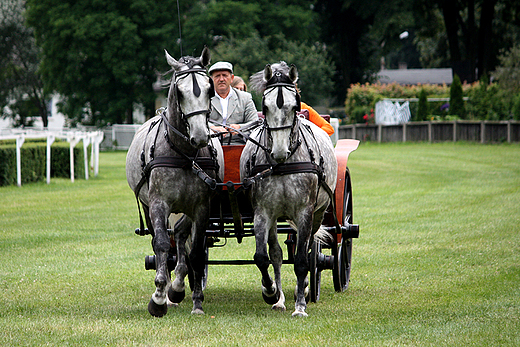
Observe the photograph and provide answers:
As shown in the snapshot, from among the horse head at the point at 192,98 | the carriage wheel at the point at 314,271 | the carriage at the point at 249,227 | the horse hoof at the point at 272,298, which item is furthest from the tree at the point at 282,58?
the horse head at the point at 192,98

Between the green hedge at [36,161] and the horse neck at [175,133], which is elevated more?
the horse neck at [175,133]

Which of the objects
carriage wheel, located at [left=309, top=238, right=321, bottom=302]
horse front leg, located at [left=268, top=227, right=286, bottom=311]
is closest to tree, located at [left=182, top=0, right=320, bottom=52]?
carriage wheel, located at [left=309, top=238, right=321, bottom=302]

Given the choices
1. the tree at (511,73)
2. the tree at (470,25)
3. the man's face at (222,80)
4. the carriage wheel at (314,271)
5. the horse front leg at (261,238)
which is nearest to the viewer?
the horse front leg at (261,238)

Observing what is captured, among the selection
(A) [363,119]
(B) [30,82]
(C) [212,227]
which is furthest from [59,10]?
(C) [212,227]

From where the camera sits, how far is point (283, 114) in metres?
5.65

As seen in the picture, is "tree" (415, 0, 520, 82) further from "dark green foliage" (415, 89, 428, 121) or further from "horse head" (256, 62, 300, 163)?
"horse head" (256, 62, 300, 163)

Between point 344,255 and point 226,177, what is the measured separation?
196cm

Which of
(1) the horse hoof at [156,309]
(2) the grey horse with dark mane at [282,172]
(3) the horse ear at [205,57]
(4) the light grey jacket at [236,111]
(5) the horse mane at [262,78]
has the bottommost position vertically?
(1) the horse hoof at [156,309]

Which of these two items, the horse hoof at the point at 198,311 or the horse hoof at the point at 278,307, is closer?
the horse hoof at the point at 198,311

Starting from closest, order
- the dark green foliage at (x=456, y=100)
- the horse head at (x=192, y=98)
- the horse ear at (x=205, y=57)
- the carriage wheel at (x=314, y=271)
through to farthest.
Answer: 1. the horse head at (x=192, y=98)
2. the horse ear at (x=205, y=57)
3. the carriage wheel at (x=314, y=271)
4. the dark green foliage at (x=456, y=100)

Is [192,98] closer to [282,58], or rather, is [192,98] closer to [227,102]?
[227,102]

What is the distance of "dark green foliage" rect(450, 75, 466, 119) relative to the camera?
115 ft

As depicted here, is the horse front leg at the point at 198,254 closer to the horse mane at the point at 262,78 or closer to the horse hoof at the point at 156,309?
the horse hoof at the point at 156,309

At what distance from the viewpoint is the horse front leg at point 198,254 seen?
19.9ft
